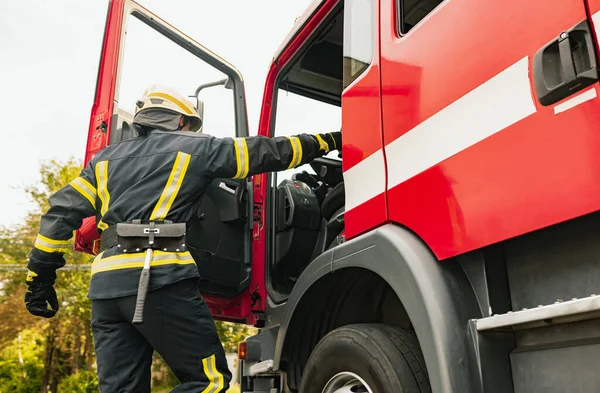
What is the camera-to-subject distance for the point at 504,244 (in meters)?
1.49

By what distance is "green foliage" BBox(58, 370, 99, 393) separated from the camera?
18.7 m

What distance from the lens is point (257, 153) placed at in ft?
9.20

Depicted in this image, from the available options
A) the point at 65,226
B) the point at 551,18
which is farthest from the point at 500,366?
the point at 65,226

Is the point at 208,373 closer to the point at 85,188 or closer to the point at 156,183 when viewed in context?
the point at 156,183

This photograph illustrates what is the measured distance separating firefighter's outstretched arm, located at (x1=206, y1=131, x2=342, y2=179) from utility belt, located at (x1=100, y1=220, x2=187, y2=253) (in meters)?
0.37

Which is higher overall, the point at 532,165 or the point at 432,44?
the point at 432,44

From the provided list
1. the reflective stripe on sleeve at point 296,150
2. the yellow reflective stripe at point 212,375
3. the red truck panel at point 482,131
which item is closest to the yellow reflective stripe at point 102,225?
the yellow reflective stripe at point 212,375

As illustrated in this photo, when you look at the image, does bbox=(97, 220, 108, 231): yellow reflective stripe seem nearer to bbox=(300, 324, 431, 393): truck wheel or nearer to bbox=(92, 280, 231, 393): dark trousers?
bbox=(92, 280, 231, 393): dark trousers

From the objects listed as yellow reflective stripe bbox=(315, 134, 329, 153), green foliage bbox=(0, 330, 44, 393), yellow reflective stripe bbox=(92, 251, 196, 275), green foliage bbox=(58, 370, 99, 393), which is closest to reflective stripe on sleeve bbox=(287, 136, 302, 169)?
yellow reflective stripe bbox=(315, 134, 329, 153)

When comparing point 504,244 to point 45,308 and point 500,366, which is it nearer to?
point 500,366

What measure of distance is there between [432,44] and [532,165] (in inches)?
23.9

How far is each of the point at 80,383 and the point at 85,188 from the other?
60.1 feet

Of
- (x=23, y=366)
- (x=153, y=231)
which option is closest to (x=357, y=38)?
(x=153, y=231)

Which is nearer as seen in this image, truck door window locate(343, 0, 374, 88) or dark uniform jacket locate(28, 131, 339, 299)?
truck door window locate(343, 0, 374, 88)
